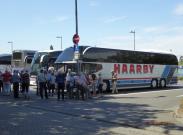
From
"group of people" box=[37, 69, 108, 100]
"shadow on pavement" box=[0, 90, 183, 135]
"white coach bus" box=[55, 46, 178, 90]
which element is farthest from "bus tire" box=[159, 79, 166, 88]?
"shadow on pavement" box=[0, 90, 183, 135]

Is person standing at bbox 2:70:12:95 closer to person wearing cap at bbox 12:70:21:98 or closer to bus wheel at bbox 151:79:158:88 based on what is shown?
person wearing cap at bbox 12:70:21:98

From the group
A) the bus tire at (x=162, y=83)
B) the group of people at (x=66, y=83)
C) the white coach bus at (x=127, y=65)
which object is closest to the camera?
the group of people at (x=66, y=83)

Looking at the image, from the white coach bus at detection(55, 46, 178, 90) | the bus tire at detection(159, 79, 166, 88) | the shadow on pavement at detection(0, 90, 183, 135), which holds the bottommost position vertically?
the shadow on pavement at detection(0, 90, 183, 135)

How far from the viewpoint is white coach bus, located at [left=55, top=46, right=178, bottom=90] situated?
25.8 m

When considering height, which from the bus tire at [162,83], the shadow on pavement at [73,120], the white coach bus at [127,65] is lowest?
the shadow on pavement at [73,120]

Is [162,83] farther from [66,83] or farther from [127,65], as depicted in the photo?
[66,83]

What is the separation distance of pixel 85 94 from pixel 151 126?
10373 millimetres

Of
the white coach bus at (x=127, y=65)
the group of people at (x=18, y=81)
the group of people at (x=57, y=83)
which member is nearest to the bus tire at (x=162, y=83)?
the white coach bus at (x=127, y=65)

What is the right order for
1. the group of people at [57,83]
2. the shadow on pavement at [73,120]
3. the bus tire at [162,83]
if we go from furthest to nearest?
1. the bus tire at [162,83]
2. the group of people at [57,83]
3. the shadow on pavement at [73,120]

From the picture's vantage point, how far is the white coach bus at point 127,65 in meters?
25.8

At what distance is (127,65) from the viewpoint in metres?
28.9

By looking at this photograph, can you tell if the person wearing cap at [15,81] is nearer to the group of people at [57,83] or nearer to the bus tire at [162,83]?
the group of people at [57,83]

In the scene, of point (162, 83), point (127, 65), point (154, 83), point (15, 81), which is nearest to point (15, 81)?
point (15, 81)

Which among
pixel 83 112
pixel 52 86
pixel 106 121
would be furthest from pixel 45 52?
pixel 106 121
